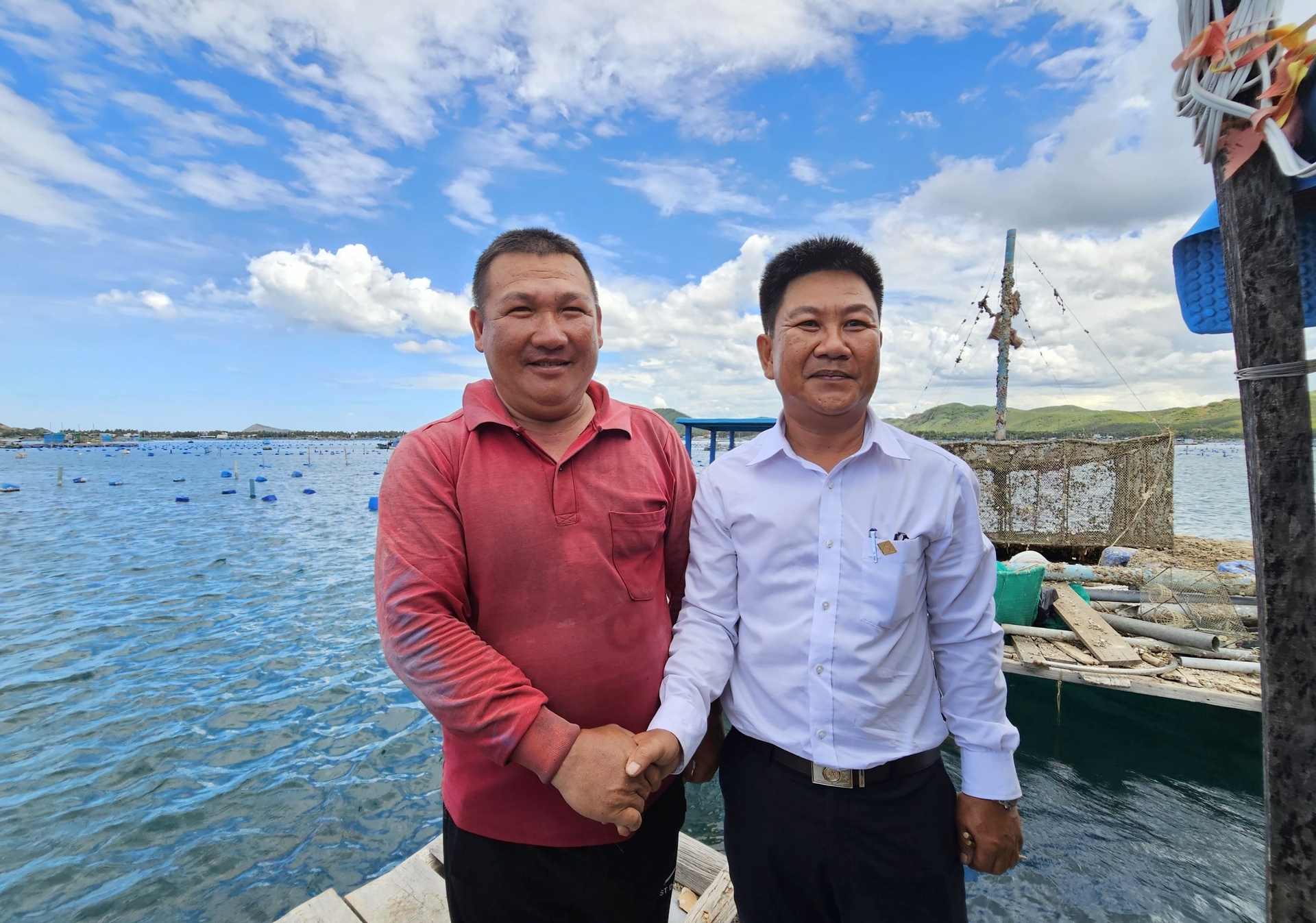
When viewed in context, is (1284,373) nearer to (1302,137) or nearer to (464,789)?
(1302,137)

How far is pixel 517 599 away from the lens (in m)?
1.77

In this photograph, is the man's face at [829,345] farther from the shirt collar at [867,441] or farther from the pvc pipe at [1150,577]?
the pvc pipe at [1150,577]

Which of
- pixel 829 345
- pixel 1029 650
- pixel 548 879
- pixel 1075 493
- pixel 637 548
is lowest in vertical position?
pixel 1029 650

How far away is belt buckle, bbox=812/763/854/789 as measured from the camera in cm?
176

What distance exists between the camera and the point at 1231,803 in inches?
229

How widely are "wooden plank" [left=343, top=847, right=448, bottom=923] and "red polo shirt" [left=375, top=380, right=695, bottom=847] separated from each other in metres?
1.77

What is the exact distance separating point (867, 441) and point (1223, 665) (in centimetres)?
703

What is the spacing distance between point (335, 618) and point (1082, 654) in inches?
531

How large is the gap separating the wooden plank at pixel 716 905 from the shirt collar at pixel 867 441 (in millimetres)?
2085

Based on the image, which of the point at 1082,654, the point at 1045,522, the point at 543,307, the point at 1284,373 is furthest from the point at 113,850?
the point at 1045,522

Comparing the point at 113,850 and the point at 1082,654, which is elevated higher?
the point at 1082,654

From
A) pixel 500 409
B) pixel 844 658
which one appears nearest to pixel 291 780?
pixel 500 409

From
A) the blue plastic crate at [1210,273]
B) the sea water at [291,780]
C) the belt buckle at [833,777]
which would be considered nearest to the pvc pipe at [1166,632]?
the sea water at [291,780]

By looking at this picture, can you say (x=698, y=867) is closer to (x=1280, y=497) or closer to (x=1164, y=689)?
(x=1280, y=497)
